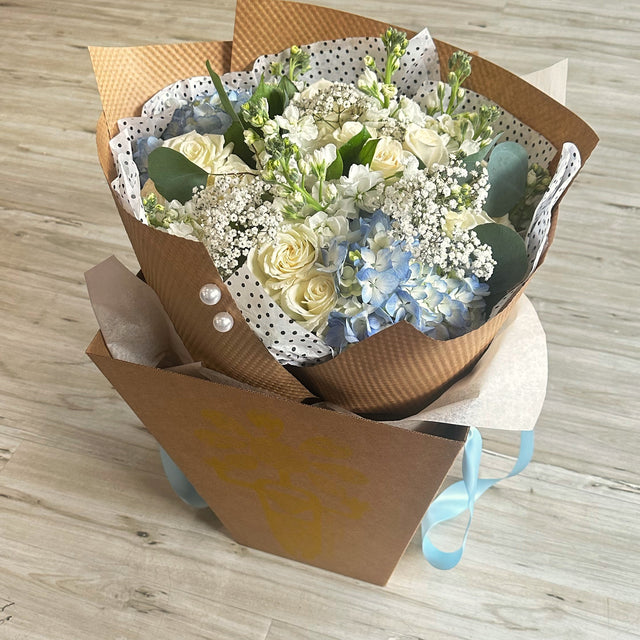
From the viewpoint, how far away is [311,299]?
25.9 inches

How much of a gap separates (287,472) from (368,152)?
0.42m

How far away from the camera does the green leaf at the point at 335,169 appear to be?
69cm

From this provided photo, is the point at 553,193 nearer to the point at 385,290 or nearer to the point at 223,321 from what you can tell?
the point at 385,290

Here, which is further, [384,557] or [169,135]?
[384,557]

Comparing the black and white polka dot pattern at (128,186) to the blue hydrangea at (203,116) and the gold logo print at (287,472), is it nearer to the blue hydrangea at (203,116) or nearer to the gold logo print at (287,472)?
the blue hydrangea at (203,116)

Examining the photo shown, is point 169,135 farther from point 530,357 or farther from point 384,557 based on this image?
point 384,557

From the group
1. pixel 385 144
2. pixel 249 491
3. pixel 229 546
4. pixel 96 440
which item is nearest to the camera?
pixel 385 144

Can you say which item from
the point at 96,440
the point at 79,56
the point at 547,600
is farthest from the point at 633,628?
the point at 79,56

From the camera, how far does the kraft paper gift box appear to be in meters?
0.65

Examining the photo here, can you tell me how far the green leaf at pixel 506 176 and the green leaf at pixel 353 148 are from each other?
0.43 ft

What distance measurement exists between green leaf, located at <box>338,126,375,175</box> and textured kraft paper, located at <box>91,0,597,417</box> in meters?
0.18

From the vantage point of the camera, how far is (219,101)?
80 cm

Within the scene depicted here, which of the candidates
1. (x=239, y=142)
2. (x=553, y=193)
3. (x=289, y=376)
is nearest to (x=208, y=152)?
(x=239, y=142)

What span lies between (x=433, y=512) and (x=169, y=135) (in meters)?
0.73
